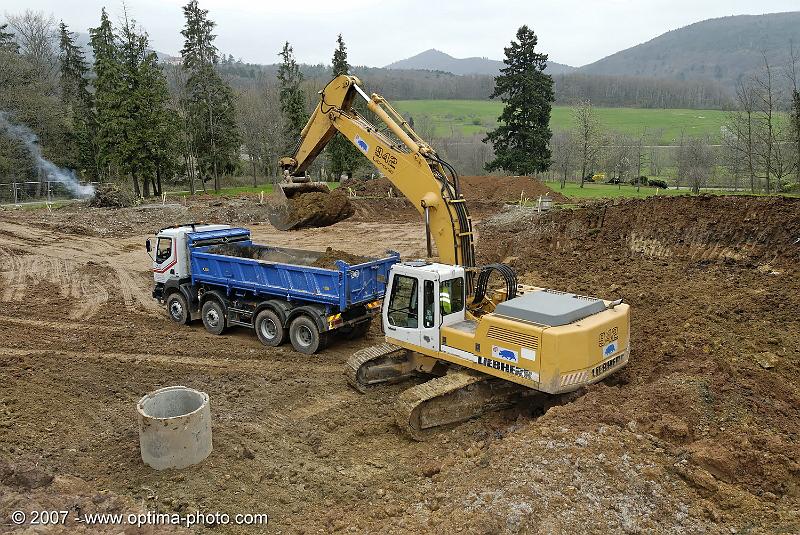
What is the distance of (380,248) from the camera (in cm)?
2367

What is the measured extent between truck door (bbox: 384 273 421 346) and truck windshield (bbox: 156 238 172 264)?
6878 mm

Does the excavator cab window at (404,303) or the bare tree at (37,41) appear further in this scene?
the bare tree at (37,41)

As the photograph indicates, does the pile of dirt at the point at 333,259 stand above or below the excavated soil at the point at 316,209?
below

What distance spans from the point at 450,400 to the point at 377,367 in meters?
1.92

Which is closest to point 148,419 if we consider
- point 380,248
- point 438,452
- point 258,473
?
point 258,473

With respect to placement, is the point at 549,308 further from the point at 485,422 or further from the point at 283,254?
the point at 283,254

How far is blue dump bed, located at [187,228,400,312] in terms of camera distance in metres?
11.5

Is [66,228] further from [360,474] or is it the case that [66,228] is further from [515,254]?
[360,474]

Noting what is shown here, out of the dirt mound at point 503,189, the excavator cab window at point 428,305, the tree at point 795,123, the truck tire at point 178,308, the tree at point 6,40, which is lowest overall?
the truck tire at point 178,308

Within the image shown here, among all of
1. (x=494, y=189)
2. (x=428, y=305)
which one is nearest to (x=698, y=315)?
(x=428, y=305)

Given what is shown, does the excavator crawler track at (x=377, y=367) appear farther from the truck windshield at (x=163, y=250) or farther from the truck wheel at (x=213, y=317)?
the truck windshield at (x=163, y=250)

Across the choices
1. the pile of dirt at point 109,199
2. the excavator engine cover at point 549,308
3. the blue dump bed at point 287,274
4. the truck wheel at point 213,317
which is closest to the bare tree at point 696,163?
the blue dump bed at point 287,274

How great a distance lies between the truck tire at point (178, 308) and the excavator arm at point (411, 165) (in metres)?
5.17

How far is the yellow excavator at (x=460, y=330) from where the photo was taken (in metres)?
8.00
